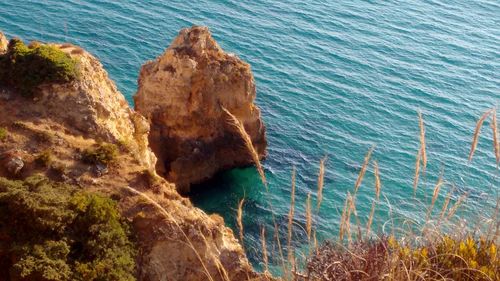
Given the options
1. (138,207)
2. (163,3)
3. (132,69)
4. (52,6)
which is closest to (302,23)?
(163,3)

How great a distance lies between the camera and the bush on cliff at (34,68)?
1864 centimetres

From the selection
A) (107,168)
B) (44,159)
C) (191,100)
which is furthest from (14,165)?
(191,100)

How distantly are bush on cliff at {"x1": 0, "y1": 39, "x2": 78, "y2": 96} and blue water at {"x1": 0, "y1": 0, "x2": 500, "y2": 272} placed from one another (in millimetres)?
12455

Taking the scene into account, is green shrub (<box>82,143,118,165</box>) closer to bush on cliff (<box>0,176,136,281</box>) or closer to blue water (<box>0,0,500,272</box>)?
bush on cliff (<box>0,176,136,281</box>)

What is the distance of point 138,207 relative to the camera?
1584 centimetres

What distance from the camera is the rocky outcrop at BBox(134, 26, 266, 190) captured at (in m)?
32.4

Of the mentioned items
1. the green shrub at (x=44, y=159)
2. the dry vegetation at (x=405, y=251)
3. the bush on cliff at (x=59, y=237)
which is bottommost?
the bush on cliff at (x=59, y=237)

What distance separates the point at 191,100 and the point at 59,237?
760 inches

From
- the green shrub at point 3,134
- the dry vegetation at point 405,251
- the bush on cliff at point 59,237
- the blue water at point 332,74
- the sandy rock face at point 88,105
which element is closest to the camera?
the dry vegetation at point 405,251

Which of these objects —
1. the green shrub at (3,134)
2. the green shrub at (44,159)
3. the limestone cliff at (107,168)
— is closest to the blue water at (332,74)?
the limestone cliff at (107,168)

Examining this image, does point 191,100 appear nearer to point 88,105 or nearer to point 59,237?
point 88,105

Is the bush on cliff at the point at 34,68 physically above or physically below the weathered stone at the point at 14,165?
above

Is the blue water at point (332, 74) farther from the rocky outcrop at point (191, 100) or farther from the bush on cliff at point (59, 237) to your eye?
the bush on cliff at point (59, 237)

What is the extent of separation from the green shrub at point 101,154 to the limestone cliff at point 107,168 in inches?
6.1
